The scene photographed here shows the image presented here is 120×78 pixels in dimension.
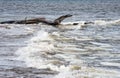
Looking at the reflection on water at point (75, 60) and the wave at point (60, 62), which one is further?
the reflection on water at point (75, 60)

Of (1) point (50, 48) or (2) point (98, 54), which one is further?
(1) point (50, 48)

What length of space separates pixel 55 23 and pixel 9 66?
73.4 feet

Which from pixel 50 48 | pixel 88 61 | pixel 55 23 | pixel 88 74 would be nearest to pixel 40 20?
pixel 55 23

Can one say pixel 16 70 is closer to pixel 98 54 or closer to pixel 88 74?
pixel 88 74

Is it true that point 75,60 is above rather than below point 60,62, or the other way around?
below

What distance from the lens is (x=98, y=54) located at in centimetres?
1798

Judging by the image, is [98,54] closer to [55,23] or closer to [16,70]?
[16,70]

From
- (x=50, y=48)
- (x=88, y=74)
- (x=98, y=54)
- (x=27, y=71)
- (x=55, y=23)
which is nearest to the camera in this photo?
(x=88, y=74)

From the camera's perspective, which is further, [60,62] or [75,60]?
[75,60]

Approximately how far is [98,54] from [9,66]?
485cm

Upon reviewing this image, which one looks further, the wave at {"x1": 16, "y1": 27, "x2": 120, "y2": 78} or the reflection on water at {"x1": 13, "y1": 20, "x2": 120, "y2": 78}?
the reflection on water at {"x1": 13, "y1": 20, "x2": 120, "y2": 78}

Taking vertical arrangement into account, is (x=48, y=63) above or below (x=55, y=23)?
above

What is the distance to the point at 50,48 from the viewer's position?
19.1 metres

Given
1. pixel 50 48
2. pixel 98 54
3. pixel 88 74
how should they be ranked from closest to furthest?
pixel 88 74 → pixel 98 54 → pixel 50 48
